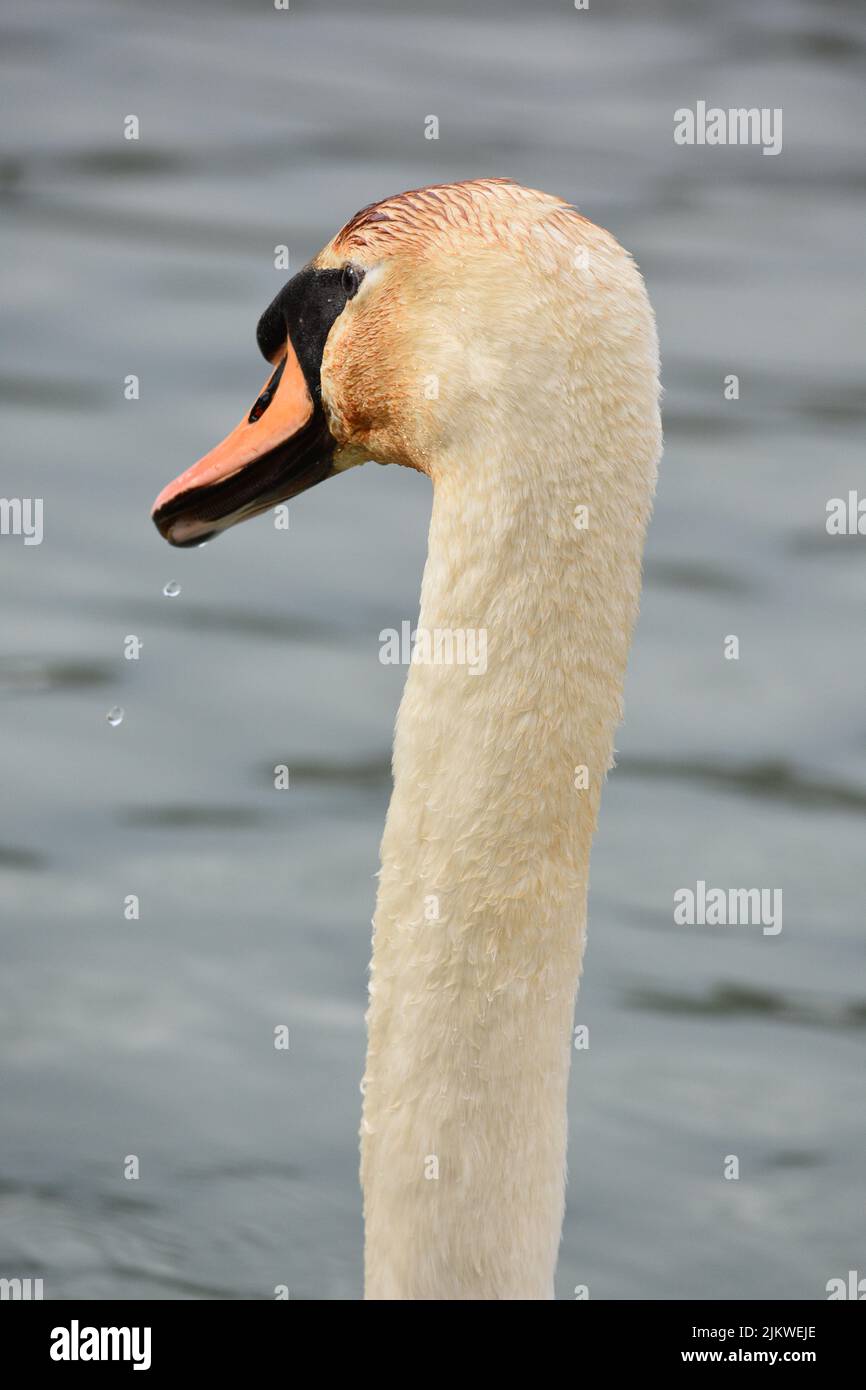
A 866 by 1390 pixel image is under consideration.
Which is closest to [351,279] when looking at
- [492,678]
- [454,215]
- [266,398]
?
[454,215]

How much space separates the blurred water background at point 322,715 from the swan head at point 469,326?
235 centimetres

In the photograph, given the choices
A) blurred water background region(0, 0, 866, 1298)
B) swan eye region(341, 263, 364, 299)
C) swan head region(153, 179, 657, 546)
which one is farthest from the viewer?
blurred water background region(0, 0, 866, 1298)

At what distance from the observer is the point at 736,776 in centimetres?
660

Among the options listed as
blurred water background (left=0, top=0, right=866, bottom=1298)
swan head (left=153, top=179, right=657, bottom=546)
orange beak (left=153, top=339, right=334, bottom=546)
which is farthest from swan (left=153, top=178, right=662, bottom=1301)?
blurred water background (left=0, top=0, right=866, bottom=1298)

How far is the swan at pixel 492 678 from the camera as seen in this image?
281 cm

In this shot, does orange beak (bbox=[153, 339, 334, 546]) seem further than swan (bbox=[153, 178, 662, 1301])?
Yes

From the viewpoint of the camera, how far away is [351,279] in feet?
10.1

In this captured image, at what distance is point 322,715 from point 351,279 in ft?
12.6

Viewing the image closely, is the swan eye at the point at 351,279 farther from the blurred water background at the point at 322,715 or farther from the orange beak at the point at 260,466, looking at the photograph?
the blurred water background at the point at 322,715

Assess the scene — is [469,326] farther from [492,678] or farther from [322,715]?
[322,715]

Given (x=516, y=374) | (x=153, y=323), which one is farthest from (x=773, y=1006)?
(x=153, y=323)

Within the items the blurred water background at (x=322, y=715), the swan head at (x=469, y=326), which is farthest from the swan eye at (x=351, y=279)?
the blurred water background at (x=322, y=715)

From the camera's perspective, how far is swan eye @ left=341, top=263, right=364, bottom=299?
3.06 metres

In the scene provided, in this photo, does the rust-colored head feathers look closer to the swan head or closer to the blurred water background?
the swan head
